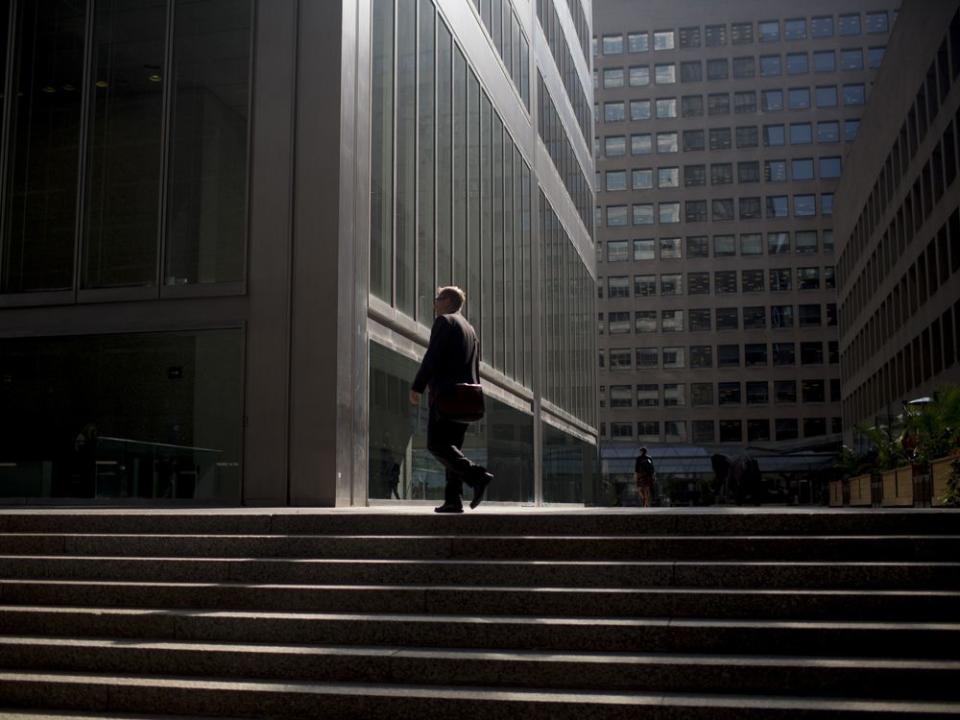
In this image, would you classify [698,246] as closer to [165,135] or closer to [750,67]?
[750,67]

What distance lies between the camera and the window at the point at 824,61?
91.9 m

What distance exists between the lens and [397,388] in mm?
15875

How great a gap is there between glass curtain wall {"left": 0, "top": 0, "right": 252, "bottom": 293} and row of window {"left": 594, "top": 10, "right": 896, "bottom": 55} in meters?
85.1

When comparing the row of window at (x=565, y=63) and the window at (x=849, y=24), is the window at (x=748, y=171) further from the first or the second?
the row of window at (x=565, y=63)

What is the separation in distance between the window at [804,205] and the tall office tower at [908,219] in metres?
26.0

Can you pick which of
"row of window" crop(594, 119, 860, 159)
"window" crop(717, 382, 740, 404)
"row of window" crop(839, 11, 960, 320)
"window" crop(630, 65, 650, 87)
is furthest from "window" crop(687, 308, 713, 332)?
"row of window" crop(839, 11, 960, 320)

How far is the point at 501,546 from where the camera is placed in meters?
8.30

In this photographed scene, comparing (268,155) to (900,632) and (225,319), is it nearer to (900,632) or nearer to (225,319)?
(225,319)

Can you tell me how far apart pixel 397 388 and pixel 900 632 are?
32.9ft

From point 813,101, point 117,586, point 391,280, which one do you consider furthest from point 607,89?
point 117,586

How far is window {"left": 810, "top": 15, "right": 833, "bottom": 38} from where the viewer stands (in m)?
92.5

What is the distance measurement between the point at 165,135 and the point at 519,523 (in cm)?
867

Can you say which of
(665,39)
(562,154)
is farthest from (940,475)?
(665,39)

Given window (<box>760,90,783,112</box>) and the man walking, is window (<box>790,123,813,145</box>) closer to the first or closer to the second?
window (<box>760,90,783,112</box>)
